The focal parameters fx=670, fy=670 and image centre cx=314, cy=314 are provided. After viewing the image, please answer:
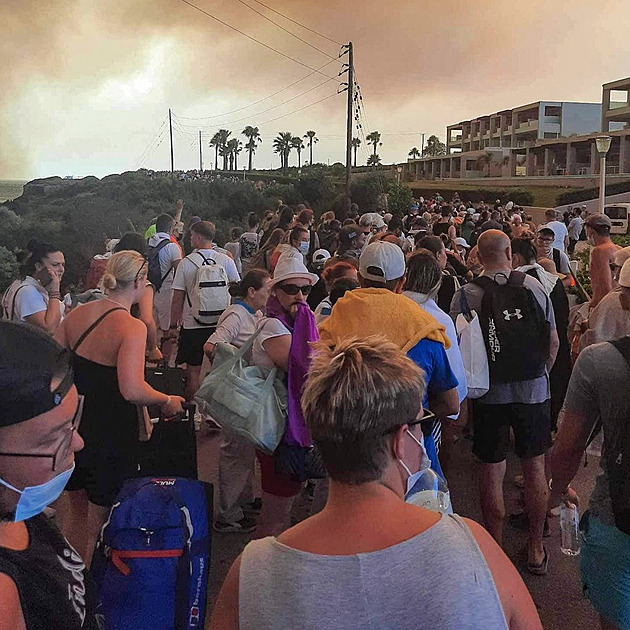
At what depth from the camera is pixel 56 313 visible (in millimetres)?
4492

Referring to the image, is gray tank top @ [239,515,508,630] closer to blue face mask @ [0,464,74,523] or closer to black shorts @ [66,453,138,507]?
blue face mask @ [0,464,74,523]

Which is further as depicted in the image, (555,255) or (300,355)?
(555,255)

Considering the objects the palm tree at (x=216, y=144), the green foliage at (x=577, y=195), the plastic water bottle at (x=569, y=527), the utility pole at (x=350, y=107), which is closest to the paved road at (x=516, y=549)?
the plastic water bottle at (x=569, y=527)

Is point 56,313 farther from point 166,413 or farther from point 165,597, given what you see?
point 165,597

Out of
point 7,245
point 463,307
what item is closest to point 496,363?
point 463,307

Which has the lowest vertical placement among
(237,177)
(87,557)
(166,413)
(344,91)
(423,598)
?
(87,557)

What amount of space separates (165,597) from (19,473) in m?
1.56

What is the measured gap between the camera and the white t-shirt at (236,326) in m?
4.55

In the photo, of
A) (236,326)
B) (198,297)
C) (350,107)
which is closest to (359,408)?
(236,326)

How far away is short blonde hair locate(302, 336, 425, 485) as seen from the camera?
151cm

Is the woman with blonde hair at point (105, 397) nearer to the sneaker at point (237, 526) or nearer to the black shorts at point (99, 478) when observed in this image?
the black shorts at point (99, 478)

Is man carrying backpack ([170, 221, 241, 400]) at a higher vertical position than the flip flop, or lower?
higher

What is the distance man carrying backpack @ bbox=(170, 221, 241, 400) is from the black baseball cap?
464cm

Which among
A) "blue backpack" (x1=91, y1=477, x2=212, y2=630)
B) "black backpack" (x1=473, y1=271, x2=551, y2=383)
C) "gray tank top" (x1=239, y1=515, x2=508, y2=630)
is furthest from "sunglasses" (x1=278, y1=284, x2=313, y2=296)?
"gray tank top" (x1=239, y1=515, x2=508, y2=630)
